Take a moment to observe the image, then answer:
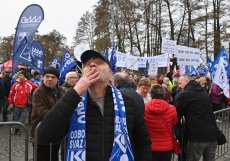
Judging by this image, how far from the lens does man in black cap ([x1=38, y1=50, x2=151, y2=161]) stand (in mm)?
2389

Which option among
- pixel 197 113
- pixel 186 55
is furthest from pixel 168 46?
pixel 197 113

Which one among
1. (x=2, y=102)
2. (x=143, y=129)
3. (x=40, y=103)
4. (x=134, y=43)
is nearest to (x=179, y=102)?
(x=40, y=103)

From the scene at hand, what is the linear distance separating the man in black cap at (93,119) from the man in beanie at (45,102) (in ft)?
6.29

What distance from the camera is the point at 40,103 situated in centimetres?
458

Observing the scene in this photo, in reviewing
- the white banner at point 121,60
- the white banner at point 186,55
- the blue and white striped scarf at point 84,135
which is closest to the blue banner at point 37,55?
Result: the white banner at point 186,55

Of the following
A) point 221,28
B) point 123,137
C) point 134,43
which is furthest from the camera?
point 134,43

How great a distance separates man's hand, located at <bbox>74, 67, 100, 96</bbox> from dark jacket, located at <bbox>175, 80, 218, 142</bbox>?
3.13 m

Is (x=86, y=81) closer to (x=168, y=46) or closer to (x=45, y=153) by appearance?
(x=45, y=153)

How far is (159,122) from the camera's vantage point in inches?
183

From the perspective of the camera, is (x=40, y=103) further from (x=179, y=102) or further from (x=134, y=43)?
(x=134, y=43)

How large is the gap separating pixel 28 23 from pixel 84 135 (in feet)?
23.8

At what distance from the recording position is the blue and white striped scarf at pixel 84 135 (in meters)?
2.45

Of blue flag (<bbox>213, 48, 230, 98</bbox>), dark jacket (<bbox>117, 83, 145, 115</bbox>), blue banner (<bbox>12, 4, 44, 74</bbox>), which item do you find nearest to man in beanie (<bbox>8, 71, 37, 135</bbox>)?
blue banner (<bbox>12, 4, 44, 74</bbox>)

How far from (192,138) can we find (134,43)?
28.9 meters
